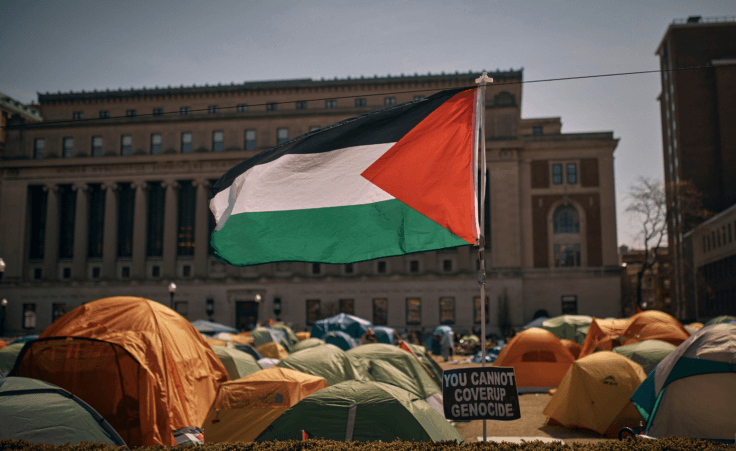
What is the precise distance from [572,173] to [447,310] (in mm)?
17023

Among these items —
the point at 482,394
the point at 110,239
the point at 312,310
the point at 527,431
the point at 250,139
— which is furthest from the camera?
the point at 250,139

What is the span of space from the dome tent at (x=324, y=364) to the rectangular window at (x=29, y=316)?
53.4m

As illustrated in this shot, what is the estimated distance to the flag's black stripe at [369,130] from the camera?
7652mm

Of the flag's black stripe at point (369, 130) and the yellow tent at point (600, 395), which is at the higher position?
the flag's black stripe at point (369, 130)

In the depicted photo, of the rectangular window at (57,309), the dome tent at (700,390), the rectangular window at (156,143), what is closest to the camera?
the dome tent at (700,390)

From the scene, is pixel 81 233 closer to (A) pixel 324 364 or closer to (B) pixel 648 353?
(A) pixel 324 364

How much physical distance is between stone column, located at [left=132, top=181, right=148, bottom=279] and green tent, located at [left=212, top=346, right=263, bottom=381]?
44410mm

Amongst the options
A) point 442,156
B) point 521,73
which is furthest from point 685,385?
point 521,73

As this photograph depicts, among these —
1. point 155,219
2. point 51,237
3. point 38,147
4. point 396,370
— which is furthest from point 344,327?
point 38,147

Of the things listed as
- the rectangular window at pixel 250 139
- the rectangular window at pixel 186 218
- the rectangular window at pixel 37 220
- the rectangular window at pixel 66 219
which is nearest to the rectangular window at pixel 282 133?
the rectangular window at pixel 250 139

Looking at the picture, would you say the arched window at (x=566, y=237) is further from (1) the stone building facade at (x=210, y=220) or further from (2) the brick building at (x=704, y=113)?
(2) the brick building at (x=704, y=113)

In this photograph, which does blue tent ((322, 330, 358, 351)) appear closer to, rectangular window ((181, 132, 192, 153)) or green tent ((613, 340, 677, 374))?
green tent ((613, 340, 677, 374))

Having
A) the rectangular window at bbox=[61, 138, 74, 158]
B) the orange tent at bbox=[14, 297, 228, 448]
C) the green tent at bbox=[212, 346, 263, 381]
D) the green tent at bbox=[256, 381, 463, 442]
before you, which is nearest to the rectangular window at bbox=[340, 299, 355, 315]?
the rectangular window at bbox=[61, 138, 74, 158]

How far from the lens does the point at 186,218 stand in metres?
58.3
